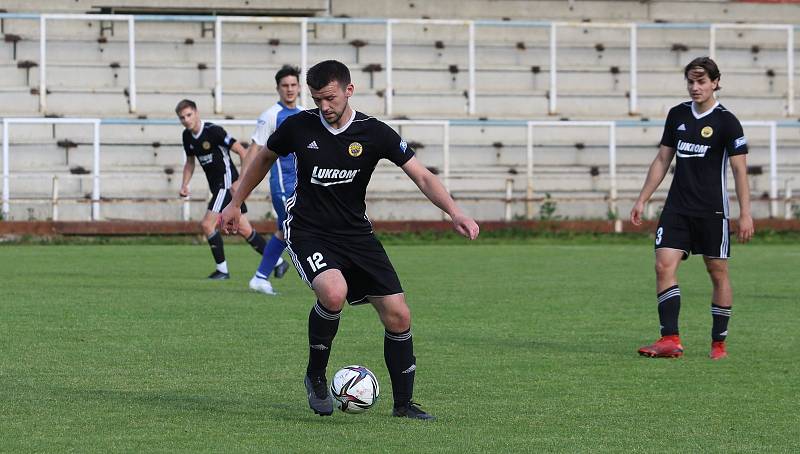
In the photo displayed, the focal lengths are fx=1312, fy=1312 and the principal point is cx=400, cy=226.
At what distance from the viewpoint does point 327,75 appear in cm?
642

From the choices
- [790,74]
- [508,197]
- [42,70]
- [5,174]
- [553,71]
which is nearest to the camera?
[5,174]

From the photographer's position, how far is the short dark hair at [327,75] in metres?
6.42

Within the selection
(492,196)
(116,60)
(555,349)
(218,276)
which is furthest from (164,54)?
(555,349)

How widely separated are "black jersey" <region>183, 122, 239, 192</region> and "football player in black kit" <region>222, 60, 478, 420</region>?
27.4ft

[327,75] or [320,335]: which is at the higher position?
[327,75]

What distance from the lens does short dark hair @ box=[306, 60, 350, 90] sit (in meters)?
A: 6.42

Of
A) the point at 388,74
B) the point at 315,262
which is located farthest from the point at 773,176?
the point at 315,262

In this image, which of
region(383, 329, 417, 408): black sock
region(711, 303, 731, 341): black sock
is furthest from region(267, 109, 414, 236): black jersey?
region(711, 303, 731, 341): black sock

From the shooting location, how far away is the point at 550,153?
27.5m

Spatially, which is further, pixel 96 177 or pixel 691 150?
pixel 96 177

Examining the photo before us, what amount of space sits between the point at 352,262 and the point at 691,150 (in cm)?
365

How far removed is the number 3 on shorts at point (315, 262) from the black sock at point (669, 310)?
3503 mm

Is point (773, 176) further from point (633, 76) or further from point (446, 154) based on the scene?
point (446, 154)

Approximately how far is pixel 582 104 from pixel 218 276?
1484 cm
